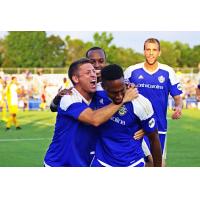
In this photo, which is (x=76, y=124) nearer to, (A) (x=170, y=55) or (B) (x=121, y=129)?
(B) (x=121, y=129)

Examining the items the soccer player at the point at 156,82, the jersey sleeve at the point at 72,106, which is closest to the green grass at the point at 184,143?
the soccer player at the point at 156,82

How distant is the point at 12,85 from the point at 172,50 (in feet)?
76.1

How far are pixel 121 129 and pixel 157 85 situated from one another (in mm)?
2553

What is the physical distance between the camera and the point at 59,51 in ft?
133

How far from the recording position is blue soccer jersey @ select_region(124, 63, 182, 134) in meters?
A: 7.79

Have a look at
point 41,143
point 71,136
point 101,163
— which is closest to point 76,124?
point 71,136

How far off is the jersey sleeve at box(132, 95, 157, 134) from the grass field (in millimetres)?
5234

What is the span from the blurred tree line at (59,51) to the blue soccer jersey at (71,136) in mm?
29824

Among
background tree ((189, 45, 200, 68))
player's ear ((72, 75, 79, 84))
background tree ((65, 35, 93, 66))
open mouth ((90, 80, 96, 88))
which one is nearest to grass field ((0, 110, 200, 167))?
player's ear ((72, 75, 79, 84))

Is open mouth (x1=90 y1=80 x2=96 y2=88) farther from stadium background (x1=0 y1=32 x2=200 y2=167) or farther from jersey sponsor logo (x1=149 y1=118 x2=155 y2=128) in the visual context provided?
Result: stadium background (x1=0 y1=32 x2=200 y2=167)

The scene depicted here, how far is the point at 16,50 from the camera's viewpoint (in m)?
39.1

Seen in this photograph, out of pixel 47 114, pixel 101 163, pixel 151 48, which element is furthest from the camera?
pixel 47 114
